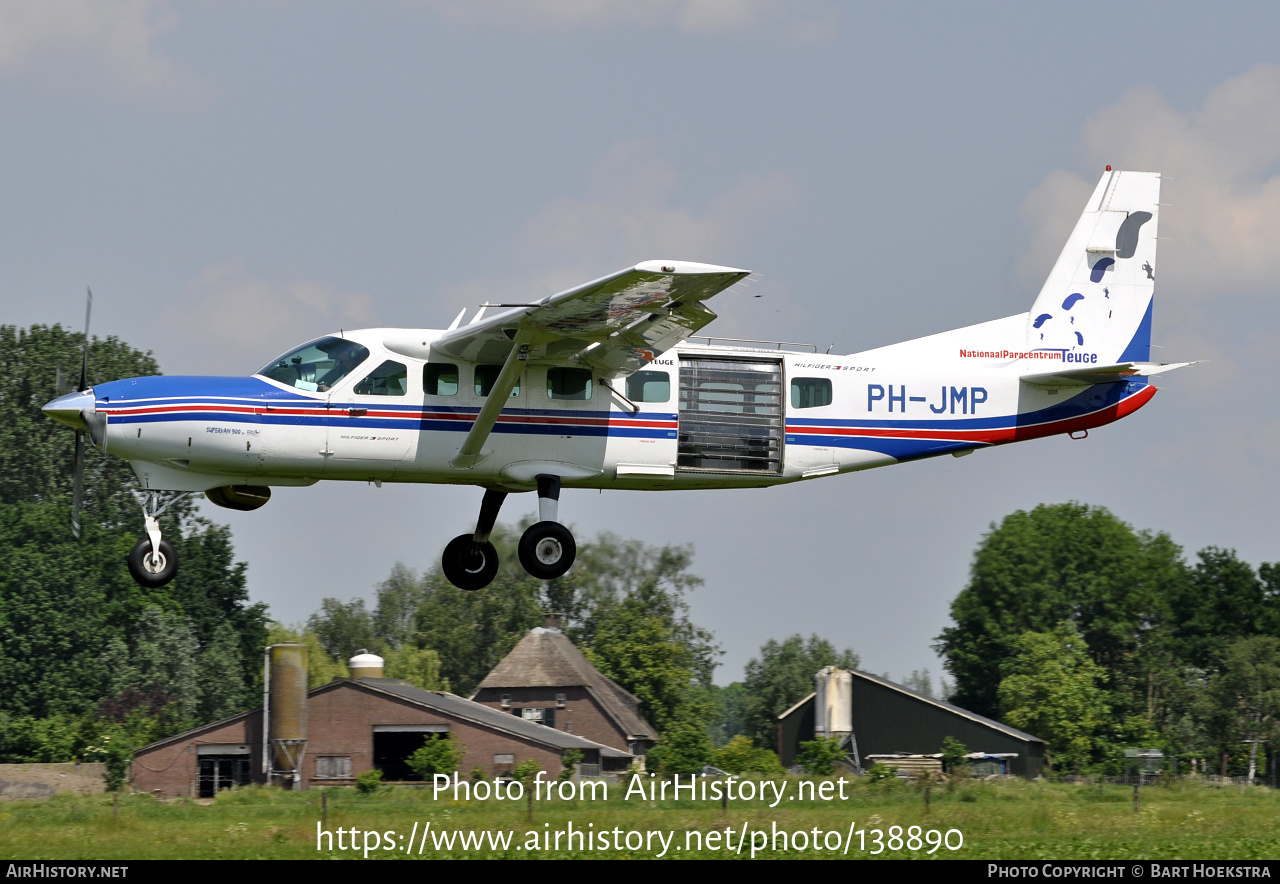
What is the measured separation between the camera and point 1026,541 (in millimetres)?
81438

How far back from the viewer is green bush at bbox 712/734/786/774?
48.8 metres

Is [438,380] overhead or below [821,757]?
overhead

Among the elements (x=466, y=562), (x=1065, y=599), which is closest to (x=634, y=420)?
(x=466, y=562)

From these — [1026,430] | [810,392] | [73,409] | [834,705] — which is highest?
[810,392]

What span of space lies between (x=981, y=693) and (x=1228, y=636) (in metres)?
13.8

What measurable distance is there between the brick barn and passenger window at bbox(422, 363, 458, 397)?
1252 inches

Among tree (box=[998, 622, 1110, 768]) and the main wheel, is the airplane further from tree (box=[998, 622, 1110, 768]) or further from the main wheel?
tree (box=[998, 622, 1110, 768])

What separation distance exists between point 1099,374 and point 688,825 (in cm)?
1165

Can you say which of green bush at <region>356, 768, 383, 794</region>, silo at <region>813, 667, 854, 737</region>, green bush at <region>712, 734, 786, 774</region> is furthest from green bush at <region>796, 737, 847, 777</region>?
green bush at <region>356, 768, 383, 794</region>

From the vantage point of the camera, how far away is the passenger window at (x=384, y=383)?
739 inches

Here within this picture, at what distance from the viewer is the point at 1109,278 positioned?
870 inches

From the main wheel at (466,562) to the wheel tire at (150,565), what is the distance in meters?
3.90

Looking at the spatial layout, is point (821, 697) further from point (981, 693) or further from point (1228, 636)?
point (1228, 636)

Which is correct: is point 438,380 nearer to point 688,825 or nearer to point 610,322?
point 610,322
